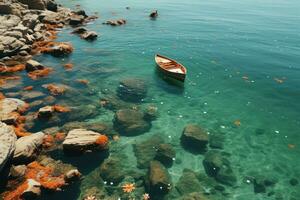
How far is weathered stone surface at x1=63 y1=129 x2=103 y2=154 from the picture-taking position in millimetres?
20136

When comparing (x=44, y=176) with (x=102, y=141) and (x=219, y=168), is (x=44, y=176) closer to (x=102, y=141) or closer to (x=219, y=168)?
(x=102, y=141)

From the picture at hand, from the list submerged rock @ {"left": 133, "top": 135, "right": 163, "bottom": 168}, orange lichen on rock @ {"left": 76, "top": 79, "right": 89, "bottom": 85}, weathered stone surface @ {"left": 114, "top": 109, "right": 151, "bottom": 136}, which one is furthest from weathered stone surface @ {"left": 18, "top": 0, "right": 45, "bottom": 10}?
submerged rock @ {"left": 133, "top": 135, "right": 163, "bottom": 168}

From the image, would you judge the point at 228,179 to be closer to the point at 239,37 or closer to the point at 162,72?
the point at 162,72

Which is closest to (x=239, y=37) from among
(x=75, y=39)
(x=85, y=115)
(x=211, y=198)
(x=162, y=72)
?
(x=162, y=72)

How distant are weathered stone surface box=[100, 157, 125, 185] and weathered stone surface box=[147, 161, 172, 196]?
2099mm

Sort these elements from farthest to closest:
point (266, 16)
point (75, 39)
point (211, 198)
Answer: point (266, 16) → point (75, 39) → point (211, 198)

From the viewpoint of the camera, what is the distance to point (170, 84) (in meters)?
33.2

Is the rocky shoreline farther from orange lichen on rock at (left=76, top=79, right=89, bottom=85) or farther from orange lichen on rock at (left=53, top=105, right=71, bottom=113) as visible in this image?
orange lichen on rock at (left=76, top=79, right=89, bottom=85)

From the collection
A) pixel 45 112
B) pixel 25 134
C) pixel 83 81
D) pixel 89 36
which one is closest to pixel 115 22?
pixel 89 36

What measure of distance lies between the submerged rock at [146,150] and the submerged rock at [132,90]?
7.07 meters

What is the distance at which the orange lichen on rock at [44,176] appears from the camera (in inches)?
690

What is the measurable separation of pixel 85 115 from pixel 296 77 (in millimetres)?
27200

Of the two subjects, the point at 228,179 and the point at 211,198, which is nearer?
the point at 211,198

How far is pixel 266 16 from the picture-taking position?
236 feet
